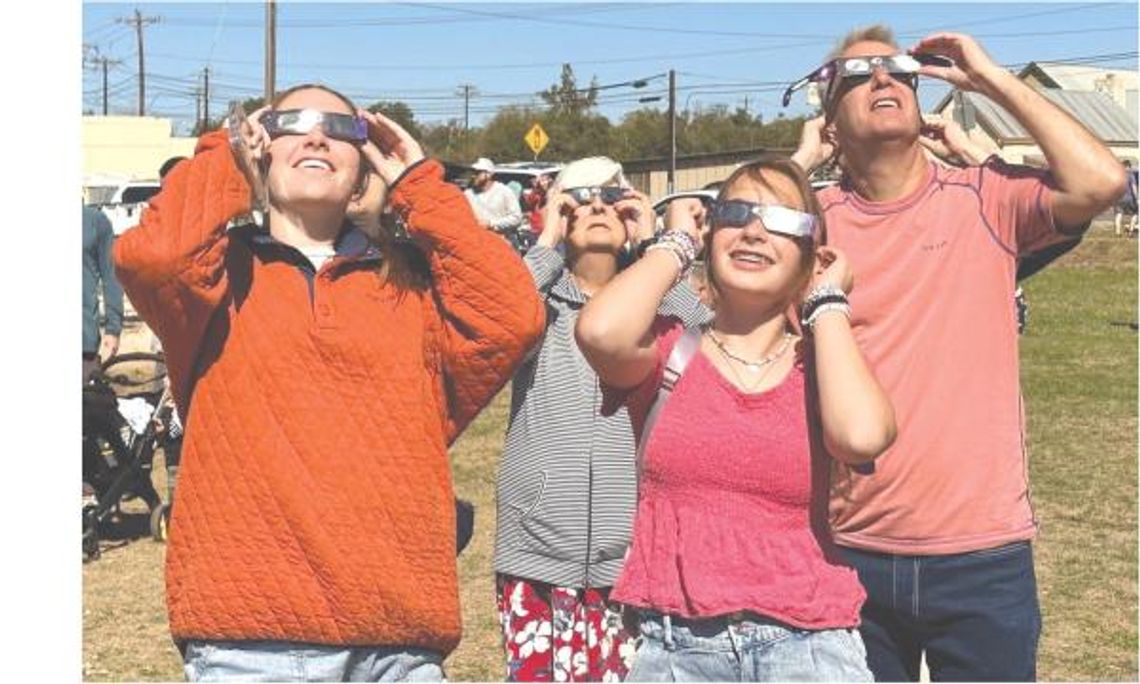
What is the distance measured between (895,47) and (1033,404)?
9.90 m

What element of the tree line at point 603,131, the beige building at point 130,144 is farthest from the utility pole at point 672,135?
the beige building at point 130,144

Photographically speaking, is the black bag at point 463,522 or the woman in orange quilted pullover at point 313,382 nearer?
the woman in orange quilted pullover at point 313,382

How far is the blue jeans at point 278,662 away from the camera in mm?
2746

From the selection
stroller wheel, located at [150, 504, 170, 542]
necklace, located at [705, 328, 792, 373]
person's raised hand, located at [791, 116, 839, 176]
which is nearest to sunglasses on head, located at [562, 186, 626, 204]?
person's raised hand, located at [791, 116, 839, 176]

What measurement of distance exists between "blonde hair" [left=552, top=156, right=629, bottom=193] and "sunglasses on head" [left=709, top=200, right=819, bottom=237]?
1248mm

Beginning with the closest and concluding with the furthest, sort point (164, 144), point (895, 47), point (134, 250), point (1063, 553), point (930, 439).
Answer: point (134, 250)
point (930, 439)
point (895, 47)
point (1063, 553)
point (164, 144)

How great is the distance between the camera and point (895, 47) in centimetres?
342

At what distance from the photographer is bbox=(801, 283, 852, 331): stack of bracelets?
2.82 meters

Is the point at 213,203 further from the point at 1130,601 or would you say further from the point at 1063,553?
the point at 1063,553

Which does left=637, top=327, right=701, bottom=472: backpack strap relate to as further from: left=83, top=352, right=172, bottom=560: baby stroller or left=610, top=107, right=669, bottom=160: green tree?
left=610, top=107, right=669, bottom=160: green tree

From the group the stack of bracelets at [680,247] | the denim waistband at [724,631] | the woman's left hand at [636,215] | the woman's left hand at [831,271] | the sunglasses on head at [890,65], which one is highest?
the sunglasses on head at [890,65]

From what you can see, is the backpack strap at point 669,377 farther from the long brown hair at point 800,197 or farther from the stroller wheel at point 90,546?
the stroller wheel at point 90,546

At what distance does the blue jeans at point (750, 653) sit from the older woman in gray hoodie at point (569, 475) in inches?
46.6

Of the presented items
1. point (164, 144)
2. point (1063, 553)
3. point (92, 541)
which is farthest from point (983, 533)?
point (164, 144)
